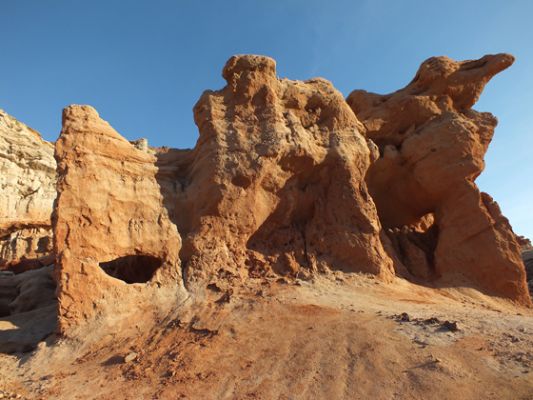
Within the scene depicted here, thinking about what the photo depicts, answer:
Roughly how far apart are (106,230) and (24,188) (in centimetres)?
1537

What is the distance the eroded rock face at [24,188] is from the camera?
1717 cm

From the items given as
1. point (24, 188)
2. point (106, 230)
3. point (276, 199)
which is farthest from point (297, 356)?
point (24, 188)

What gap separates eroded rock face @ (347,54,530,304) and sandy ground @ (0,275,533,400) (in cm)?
284

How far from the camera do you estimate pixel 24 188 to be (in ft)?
66.4

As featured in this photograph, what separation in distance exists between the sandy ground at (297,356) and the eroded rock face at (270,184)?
125cm

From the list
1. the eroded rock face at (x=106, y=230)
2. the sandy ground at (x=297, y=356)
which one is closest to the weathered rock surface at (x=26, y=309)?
the sandy ground at (x=297, y=356)

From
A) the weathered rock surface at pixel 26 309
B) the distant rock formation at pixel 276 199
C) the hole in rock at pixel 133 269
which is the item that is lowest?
the weathered rock surface at pixel 26 309

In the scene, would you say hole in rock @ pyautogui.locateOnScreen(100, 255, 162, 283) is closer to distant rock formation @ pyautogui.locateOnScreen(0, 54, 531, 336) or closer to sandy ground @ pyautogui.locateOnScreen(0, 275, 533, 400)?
distant rock formation @ pyautogui.locateOnScreen(0, 54, 531, 336)

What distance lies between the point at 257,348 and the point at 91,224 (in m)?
4.05

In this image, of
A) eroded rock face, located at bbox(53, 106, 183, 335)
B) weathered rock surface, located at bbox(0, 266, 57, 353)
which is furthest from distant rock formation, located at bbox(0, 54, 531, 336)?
weathered rock surface, located at bbox(0, 266, 57, 353)

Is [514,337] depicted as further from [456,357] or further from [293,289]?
[293,289]

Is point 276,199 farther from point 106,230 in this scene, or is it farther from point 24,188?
point 24,188

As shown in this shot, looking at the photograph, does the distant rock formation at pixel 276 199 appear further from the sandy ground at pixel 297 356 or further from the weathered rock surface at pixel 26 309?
the weathered rock surface at pixel 26 309

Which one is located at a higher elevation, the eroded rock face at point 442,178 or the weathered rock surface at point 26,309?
the eroded rock face at point 442,178
